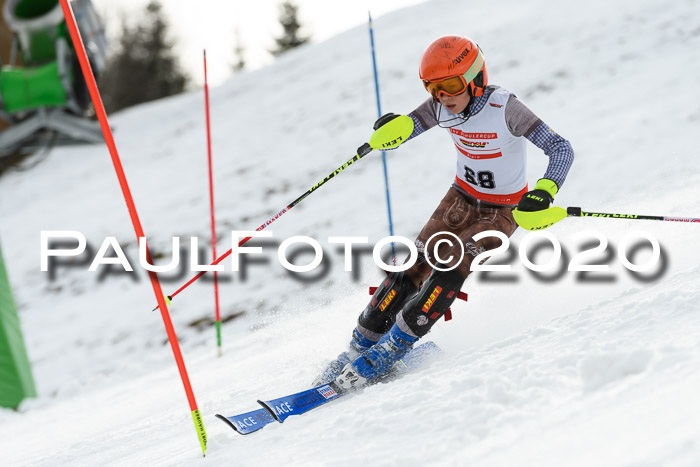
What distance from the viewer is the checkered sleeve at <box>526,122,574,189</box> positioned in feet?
10.2

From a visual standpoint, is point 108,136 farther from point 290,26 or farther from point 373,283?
point 290,26

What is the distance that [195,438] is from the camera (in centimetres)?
317

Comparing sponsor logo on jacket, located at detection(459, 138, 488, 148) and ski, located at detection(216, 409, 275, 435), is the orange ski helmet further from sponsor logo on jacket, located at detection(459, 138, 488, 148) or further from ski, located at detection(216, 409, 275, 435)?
ski, located at detection(216, 409, 275, 435)

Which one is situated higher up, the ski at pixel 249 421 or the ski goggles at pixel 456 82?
the ski goggles at pixel 456 82

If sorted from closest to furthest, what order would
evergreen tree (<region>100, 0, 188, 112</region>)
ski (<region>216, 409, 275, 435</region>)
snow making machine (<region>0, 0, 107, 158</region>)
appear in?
ski (<region>216, 409, 275, 435</region>) → snow making machine (<region>0, 0, 107, 158</region>) → evergreen tree (<region>100, 0, 188, 112</region>)

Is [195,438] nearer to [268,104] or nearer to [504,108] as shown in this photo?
[504,108]

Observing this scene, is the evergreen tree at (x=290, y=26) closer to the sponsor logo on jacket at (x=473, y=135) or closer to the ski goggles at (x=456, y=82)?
the sponsor logo on jacket at (x=473, y=135)

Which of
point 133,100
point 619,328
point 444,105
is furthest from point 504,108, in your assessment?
point 133,100

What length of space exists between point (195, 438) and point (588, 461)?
6.94 feet

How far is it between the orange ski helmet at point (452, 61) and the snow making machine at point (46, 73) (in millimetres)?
7674

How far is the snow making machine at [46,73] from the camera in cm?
966

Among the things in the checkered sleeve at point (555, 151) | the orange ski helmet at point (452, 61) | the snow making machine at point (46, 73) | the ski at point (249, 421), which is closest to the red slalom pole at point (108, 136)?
the ski at point (249, 421)

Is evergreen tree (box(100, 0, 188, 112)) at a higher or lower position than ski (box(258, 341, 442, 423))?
higher

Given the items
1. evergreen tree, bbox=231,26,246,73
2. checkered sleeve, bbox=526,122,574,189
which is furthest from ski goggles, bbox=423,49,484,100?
evergreen tree, bbox=231,26,246,73
